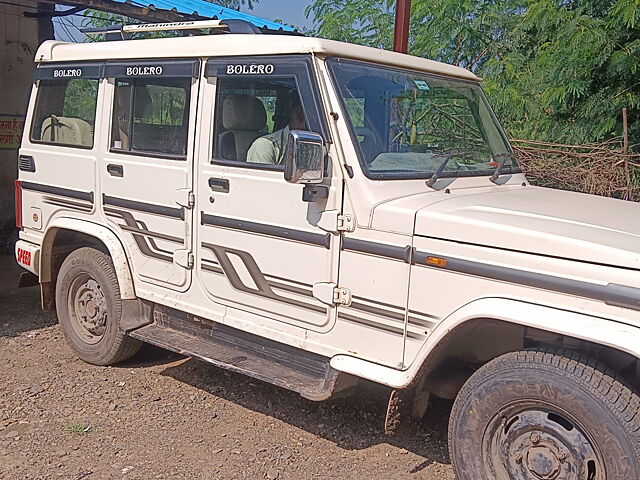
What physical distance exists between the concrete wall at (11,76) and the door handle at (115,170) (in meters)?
4.70

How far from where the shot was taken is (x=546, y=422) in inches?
122

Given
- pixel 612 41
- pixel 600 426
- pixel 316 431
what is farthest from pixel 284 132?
pixel 612 41

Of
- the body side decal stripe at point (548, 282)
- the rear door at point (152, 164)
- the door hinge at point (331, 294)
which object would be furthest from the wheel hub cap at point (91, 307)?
the body side decal stripe at point (548, 282)

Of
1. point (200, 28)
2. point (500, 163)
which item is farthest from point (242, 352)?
point (200, 28)

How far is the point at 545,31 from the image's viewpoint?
760 cm

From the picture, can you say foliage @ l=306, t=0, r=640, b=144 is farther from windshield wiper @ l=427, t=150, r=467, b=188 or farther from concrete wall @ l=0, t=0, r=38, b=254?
concrete wall @ l=0, t=0, r=38, b=254

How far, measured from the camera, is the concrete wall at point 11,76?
8.71 m

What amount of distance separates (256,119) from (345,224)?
0.96m

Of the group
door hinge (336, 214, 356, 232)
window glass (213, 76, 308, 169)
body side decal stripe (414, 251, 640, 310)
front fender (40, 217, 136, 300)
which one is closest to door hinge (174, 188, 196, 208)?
window glass (213, 76, 308, 169)

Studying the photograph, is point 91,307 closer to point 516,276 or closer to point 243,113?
point 243,113

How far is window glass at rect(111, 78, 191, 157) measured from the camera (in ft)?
14.6

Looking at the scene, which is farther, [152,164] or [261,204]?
[152,164]

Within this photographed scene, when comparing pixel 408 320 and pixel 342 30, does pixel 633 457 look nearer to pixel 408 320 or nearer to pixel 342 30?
pixel 408 320

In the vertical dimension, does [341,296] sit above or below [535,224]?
below
